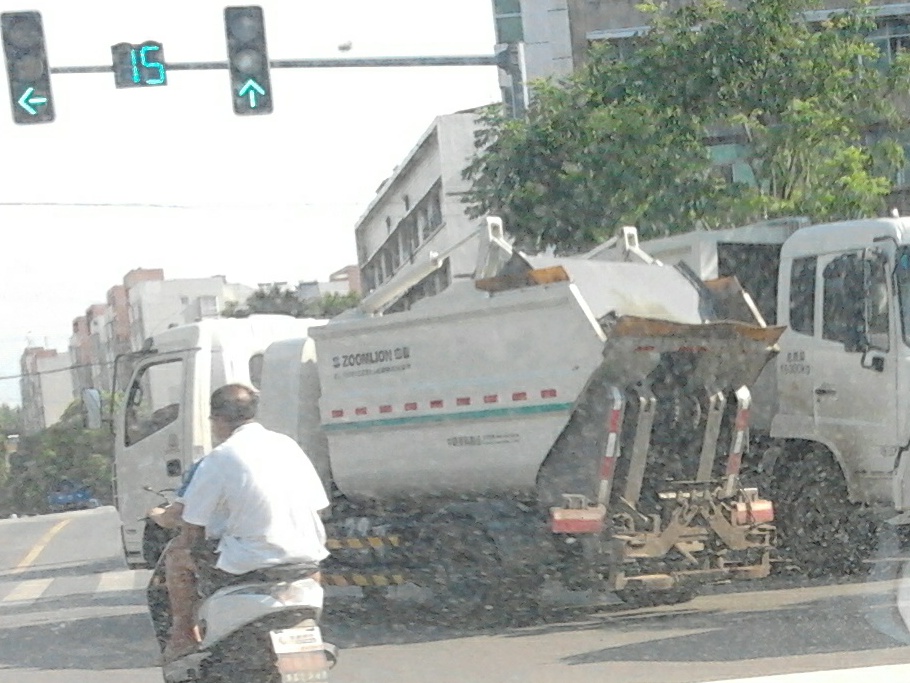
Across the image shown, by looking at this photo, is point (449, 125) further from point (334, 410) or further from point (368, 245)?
point (334, 410)

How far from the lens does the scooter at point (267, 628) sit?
6113 millimetres

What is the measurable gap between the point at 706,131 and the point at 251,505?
14716 millimetres

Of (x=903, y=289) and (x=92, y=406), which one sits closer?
(x=903, y=289)

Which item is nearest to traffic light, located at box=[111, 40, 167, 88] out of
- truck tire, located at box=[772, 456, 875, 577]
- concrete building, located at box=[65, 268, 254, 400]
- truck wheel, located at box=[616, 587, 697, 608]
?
truck wheel, located at box=[616, 587, 697, 608]

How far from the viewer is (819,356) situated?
1227cm

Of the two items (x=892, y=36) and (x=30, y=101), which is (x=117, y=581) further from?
(x=892, y=36)

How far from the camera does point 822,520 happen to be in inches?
488

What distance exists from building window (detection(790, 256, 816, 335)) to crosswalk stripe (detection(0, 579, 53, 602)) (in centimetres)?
896

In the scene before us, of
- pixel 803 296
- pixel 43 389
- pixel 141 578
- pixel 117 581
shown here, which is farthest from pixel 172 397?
pixel 43 389

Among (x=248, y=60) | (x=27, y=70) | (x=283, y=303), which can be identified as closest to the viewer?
(x=27, y=70)

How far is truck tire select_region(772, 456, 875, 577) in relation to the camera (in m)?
12.4

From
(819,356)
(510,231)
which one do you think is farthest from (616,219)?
(819,356)

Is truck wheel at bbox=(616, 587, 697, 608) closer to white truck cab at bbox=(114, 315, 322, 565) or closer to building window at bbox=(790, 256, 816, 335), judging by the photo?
building window at bbox=(790, 256, 816, 335)

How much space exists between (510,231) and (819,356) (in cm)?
866
